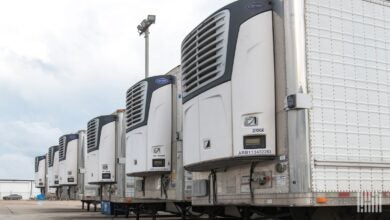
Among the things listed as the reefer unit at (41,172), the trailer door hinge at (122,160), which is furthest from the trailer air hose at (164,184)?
the reefer unit at (41,172)

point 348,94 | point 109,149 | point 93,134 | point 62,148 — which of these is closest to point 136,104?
point 109,149

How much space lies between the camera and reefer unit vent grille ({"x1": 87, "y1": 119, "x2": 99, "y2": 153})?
20534 mm

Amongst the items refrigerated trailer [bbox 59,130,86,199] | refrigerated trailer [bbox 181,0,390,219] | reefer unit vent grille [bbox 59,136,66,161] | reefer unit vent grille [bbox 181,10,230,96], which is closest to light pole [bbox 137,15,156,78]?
refrigerated trailer [bbox 59,130,86,199]

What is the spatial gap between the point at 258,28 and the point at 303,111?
1489mm

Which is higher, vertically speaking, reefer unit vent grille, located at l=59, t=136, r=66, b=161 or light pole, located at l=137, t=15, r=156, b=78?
light pole, located at l=137, t=15, r=156, b=78

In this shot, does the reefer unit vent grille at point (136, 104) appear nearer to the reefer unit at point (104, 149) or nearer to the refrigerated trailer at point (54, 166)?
the reefer unit at point (104, 149)

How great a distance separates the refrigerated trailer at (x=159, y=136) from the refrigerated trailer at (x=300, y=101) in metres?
5.15

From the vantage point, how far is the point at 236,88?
332 inches

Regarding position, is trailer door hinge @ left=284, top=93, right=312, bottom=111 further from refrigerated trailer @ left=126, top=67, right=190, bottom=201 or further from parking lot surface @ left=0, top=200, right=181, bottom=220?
parking lot surface @ left=0, top=200, right=181, bottom=220

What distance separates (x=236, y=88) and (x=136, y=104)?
269 inches

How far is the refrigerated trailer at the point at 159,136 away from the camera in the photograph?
46.5ft

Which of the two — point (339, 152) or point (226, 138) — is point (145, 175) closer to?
point (226, 138)

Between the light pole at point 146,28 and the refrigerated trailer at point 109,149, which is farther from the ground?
the light pole at point 146,28

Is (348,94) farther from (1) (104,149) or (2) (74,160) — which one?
(2) (74,160)
